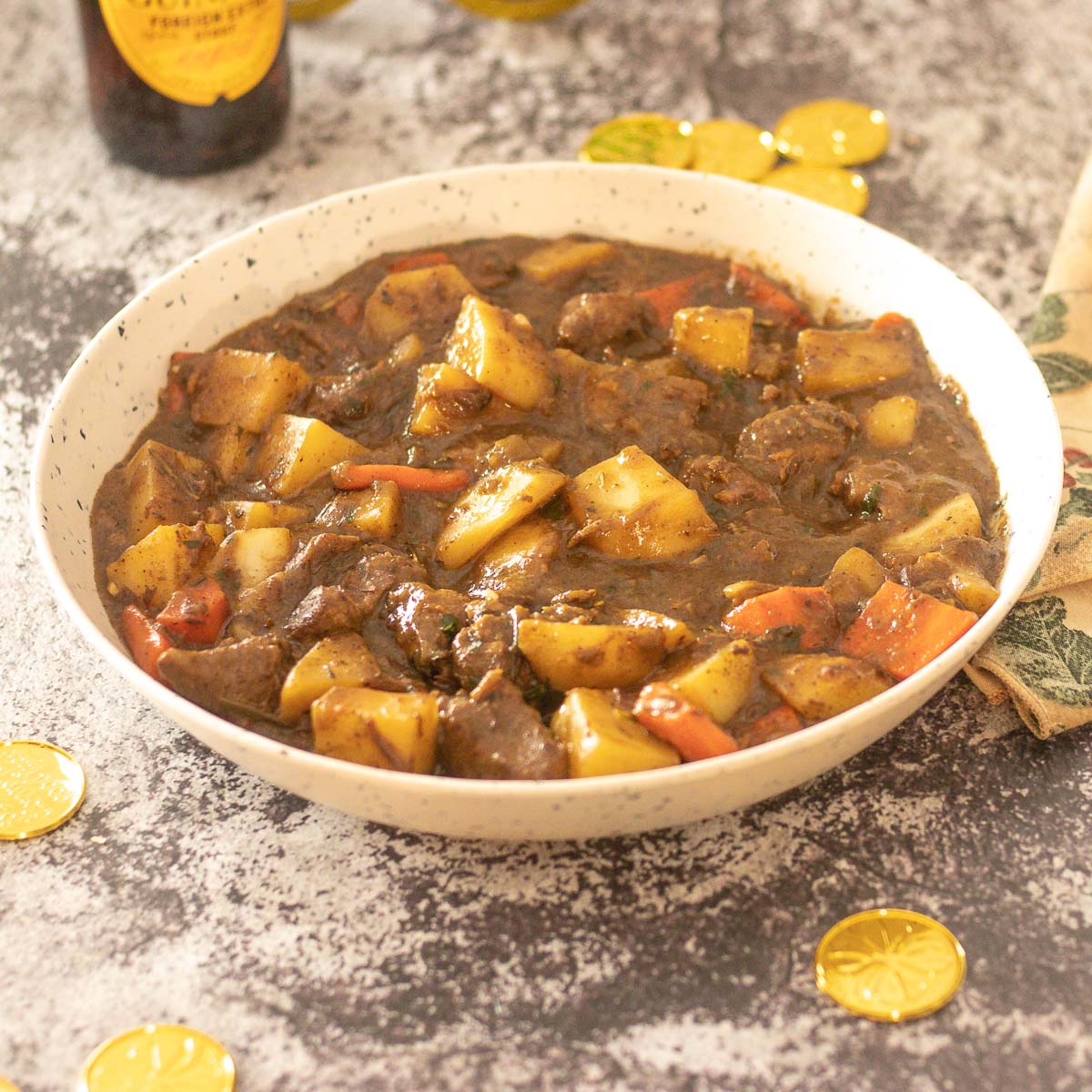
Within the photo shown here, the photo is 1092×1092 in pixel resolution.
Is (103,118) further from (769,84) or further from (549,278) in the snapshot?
(769,84)

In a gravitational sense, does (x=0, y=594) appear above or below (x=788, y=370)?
below

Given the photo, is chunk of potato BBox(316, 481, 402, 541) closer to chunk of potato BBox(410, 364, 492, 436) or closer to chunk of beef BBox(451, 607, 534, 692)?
chunk of potato BBox(410, 364, 492, 436)

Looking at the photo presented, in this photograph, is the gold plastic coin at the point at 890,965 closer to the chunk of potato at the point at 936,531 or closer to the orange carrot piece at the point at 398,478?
the chunk of potato at the point at 936,531

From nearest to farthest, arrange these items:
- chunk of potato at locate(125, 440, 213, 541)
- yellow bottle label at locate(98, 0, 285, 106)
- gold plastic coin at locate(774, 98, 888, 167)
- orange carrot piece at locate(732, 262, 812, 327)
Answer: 1. chunk of potato at locate(125, 440, 213, 541)
2. orange carrot piece at locate(732, 262, 812, 327)
3. yellow bottle label at locate(98, 0, 285, 106)
4. gold plastic coin at locate(774, 98, 888, 167)

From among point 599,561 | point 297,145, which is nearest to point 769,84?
point 297,145

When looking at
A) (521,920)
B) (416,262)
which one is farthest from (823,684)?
(416,262)

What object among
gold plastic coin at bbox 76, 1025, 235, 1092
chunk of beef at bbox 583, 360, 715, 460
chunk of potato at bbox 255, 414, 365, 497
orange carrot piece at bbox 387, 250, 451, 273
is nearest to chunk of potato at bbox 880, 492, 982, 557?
chunk of beef at bbox 583, 360, 715, 460

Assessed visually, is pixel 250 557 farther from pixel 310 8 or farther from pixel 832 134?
pixel 310 8
